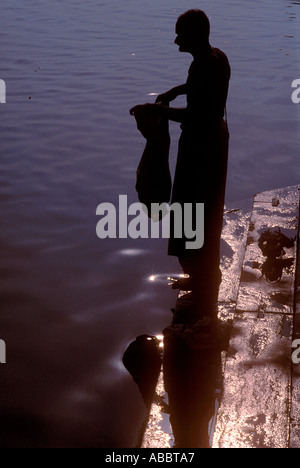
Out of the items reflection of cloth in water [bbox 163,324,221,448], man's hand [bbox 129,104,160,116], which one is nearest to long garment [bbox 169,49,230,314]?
man's hand [bbox 129,104,160,116]

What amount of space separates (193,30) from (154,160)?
1.17 metres

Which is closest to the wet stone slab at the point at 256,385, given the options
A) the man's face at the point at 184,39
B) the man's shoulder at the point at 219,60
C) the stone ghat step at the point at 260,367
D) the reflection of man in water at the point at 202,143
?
the stone ghat step at the point at 260,367

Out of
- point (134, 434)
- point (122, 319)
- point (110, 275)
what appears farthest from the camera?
point (110, 275)

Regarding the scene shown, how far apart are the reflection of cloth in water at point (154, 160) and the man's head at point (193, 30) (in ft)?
2.19

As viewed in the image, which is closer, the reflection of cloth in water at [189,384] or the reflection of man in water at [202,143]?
the reflection of cloth in water at [189,384]

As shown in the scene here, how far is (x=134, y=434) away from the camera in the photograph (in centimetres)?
411

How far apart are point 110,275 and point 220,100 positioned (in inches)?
96.3

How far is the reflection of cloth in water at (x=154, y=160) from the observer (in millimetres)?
4969

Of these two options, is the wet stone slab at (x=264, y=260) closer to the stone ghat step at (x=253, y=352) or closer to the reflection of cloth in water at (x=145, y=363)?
the stone ghat step at (x=253, y=352)

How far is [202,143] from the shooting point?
502 centimetres

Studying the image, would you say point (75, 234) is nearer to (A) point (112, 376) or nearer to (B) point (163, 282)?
(B) point (163, 282)

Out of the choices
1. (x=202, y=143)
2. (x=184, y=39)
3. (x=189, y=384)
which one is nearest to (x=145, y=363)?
(x=189, y=384)
